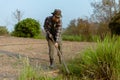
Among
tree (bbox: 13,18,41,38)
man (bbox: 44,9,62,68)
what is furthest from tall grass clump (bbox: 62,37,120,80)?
tree (bbox: 13,18,41,38)

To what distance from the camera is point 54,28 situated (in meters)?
11.3

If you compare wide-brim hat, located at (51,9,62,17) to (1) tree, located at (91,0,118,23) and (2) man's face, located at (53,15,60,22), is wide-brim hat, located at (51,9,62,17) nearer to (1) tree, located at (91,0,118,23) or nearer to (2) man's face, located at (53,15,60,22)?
(2) man's face, located at (53,15,60,22)

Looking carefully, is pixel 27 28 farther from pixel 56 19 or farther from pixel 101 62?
pixel 101 62

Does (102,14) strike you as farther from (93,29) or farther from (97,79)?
(97,79)

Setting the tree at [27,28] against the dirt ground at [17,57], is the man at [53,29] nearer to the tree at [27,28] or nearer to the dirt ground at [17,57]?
the dirt ground at [17,57]

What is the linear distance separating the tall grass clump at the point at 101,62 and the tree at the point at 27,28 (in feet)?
52.2

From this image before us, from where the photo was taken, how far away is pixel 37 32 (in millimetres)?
25812

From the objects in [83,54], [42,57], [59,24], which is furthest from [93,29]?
[83,54]

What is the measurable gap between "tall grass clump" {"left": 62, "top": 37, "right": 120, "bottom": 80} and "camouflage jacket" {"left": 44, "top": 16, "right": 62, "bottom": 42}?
6.05 ft

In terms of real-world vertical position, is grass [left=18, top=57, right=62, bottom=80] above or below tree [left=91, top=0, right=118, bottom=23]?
below

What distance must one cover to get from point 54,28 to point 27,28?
1397 centimetres

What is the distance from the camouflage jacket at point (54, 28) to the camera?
11.2m

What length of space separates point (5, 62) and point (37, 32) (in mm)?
13094

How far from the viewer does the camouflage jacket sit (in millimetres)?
11211
